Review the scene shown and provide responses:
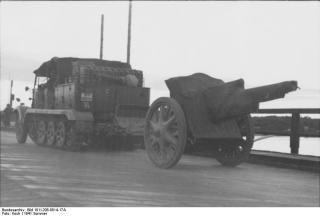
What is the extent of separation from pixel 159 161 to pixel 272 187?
1.47m

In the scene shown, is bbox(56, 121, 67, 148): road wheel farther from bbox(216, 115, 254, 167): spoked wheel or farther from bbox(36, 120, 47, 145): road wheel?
bbox(216, 115, 254, 167): spoked wheel

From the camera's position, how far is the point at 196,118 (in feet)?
19.8

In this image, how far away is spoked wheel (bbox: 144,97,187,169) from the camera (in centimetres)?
585

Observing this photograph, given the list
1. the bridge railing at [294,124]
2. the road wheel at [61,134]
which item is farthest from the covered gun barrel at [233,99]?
→ the road wheel at [61,134]

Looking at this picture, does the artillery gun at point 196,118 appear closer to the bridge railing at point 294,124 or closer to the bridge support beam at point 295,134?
the bridge railing at point 294,124

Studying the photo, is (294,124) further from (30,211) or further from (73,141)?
(30,211)

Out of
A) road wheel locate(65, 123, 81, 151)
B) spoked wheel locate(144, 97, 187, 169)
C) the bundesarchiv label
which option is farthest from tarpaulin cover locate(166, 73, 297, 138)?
road wheel locate(65, 123, 81, 151)

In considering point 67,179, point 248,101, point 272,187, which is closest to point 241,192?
point 272,187

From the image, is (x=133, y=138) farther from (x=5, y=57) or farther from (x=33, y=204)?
(x=5, y=57)

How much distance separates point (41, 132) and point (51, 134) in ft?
2.78

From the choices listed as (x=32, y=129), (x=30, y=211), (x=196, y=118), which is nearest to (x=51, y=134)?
(x=32, y=129)

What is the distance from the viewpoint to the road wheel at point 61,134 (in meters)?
12.3

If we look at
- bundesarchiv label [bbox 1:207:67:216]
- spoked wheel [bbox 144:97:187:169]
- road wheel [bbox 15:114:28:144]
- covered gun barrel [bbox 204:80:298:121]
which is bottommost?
road wheel [bbox 15:114:28:144]

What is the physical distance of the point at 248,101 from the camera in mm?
5094
